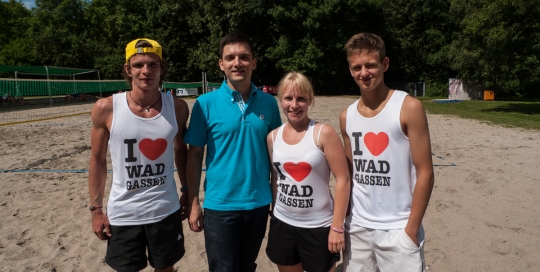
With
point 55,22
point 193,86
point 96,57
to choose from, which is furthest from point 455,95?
point 55,22

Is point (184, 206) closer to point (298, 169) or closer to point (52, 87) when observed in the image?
point (298, 169)

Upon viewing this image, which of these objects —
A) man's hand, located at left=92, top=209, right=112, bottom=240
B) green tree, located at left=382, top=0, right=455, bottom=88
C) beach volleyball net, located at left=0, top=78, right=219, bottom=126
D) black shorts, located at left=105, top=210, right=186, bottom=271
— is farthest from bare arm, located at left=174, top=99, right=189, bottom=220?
green tree, located at left=382, top=0, right=455, bottom=88

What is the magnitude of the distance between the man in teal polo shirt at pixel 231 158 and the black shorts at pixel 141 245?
258 millimetres

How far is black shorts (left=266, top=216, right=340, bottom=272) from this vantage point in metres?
2.41

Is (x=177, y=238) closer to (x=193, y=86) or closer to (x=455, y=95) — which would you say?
(x=193, y=86)

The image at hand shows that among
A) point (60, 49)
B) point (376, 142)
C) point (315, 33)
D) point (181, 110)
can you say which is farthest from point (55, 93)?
point (376, 142)

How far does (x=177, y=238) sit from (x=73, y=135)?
10.1m

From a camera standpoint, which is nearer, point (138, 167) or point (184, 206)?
point (138, 167)

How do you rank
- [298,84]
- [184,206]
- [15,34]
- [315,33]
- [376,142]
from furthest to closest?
[15,34]
[315,33]
[184,206]
[298,84]
[376,142]

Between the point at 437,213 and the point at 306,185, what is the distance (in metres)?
3.26

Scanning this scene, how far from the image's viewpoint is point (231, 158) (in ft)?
8.23

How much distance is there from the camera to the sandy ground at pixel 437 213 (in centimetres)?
381

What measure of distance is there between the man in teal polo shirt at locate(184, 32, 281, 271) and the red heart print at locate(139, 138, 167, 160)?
0.54ft

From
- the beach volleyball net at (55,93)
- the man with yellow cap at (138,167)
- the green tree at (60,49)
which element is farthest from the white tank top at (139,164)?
the green tree at (60,49)
